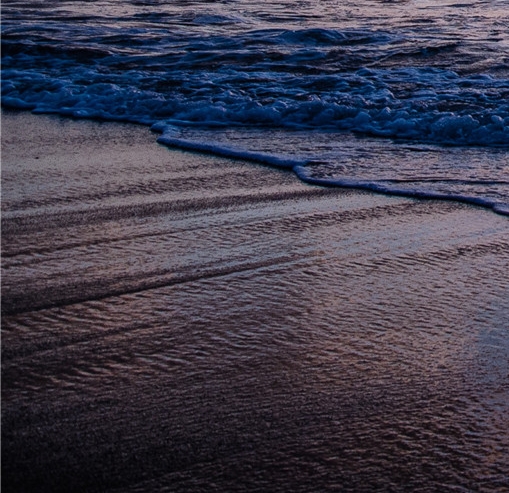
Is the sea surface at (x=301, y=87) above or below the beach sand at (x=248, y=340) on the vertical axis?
above

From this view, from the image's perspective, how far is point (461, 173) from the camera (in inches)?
214

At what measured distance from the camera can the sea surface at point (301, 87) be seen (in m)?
5.77

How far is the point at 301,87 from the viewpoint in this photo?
8.23m

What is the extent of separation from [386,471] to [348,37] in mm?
10189

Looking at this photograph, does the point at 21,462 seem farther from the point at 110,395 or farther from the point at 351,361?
the point at 351,361

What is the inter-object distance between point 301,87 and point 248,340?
18.2ft

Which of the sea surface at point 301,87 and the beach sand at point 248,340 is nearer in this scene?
the beach sand at point 248,340

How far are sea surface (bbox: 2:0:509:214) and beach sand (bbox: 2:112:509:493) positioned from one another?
3.12ft

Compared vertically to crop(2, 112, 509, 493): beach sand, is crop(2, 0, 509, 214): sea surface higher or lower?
higher

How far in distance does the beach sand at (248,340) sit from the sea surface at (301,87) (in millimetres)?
952

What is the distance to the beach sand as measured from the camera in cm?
225

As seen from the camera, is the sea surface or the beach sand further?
the sea surface

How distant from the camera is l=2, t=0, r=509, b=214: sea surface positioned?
18.9 ft

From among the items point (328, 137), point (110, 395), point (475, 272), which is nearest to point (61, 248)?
point (110, 395)
